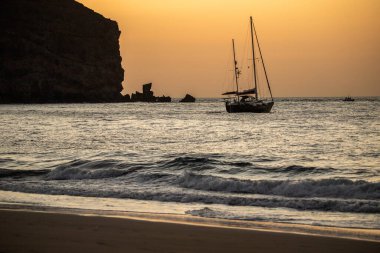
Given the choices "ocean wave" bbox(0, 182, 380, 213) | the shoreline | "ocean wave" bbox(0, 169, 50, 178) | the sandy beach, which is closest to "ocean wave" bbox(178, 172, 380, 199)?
"ocean wave" bbox(0, 182, 380, 213)

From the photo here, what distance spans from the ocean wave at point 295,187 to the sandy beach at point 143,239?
239 inches

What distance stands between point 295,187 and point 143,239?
7.93 metres

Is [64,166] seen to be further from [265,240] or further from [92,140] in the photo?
[92,140]

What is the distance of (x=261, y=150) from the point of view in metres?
28.6

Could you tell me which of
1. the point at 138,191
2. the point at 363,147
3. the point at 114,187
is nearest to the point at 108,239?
the point at 138,191

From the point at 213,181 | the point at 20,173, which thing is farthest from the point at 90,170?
the point at 213,181

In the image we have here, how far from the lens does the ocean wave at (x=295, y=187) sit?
590 inches

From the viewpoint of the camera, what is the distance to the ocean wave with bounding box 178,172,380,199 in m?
15.0

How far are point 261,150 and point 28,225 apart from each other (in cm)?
2003

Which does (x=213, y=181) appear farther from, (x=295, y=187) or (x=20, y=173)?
(x=20, y=173)

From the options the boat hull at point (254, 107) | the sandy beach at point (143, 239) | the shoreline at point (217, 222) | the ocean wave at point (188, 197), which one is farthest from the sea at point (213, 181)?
the boat hull at point (254, 107)

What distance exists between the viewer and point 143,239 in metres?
8.71

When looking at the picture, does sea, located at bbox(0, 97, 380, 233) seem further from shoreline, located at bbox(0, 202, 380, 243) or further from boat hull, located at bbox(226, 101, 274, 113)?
boat hull, located at bbox(226, 101, 274, 113)

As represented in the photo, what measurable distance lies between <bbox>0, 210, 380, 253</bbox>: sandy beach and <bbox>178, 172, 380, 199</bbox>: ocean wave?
6066 mm
